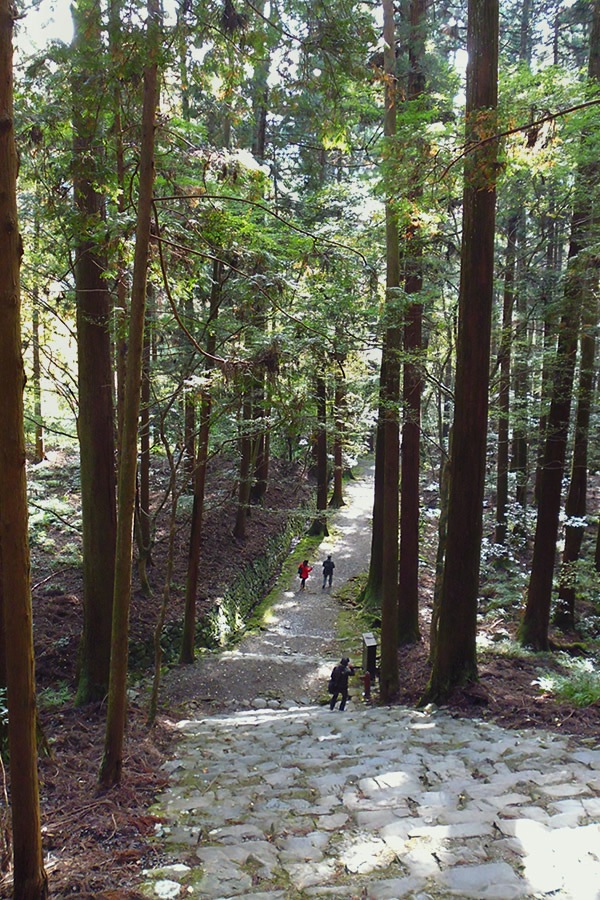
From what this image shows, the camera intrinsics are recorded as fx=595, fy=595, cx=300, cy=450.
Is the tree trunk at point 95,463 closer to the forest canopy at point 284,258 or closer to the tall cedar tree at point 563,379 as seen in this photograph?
the forest canopy at point 284,258

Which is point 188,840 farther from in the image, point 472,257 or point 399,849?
point 472,257

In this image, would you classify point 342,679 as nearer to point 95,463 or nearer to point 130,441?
point 95,463

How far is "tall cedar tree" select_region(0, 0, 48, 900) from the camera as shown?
333 cm

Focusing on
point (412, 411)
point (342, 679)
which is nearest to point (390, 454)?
point (412, 411)

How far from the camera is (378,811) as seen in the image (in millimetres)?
5230

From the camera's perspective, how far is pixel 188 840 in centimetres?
491

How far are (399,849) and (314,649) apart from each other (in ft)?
34.7

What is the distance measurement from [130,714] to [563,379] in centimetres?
937

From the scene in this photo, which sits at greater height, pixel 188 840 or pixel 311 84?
pixel 311 84

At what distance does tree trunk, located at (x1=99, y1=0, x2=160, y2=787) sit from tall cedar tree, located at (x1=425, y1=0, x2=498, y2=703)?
14.3 feet

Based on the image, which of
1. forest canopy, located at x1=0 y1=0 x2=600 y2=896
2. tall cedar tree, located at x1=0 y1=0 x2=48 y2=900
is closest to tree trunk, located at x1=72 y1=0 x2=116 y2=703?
forest canopy, located at x1=0 y1=0 x2=600 y2=896

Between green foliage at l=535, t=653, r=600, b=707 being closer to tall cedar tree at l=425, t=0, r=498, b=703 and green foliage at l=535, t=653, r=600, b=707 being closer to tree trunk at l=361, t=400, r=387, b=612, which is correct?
tall cedar tree at l=425, t=0, r=498, b=703

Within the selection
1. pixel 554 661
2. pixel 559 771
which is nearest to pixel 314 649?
pixel 554 661

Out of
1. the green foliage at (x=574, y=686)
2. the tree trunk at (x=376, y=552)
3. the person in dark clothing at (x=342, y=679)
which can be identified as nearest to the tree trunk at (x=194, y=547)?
the person in dark clothing at (x=342, y=679)
